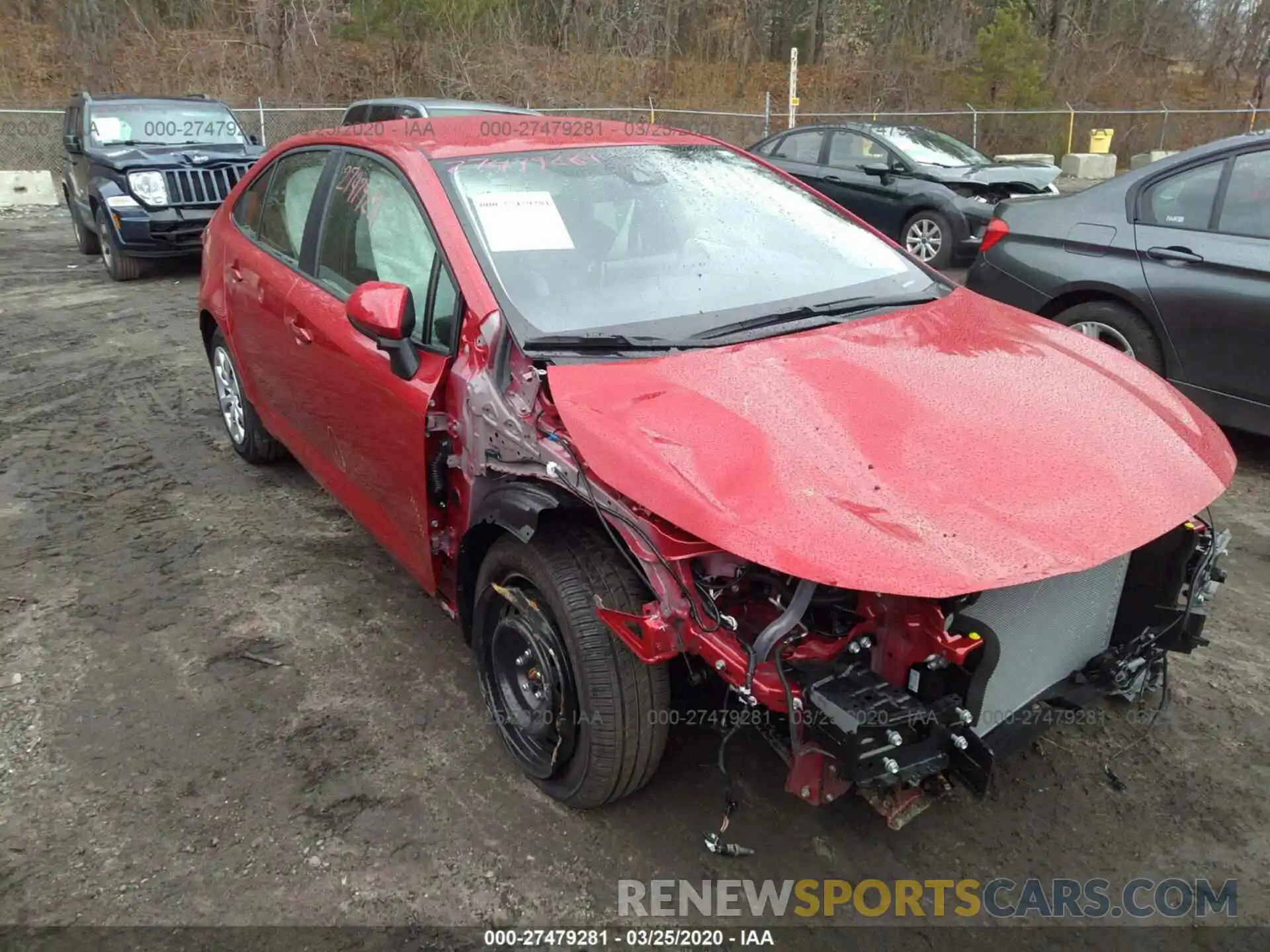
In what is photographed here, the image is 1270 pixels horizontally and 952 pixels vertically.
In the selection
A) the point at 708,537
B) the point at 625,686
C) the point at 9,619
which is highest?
the point at 708,537

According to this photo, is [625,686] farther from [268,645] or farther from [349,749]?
[268,645]

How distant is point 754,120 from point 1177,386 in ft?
68.5

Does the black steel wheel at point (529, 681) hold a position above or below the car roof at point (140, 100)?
below

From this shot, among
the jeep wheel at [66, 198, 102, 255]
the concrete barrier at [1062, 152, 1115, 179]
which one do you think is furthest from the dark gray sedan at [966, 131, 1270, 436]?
the concrete barrier at [1062, 152, 1115, 179]

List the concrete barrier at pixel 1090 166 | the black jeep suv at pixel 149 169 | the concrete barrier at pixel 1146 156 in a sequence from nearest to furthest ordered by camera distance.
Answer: the black jeep suv at pixel 149 169
the concrete barrier at pixel 1090 166
the concrete barrier at pixel 1146 156

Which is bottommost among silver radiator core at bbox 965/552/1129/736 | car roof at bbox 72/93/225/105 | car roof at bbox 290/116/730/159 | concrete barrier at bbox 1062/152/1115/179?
concrete barrier at bbox 1062/152/1115/179

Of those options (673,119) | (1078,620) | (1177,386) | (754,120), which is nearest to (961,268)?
(1177,386)

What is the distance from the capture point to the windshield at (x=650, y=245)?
2.75m

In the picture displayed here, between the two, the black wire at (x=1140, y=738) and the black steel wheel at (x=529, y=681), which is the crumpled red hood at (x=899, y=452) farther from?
the black wire at (x=1140, y=738)

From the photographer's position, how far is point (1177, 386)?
4781 mm

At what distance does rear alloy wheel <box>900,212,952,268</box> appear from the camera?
9.64 meters

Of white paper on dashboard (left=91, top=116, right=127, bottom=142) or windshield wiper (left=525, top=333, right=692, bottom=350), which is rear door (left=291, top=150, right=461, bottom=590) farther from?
white paper on dashboard (left=91, top=116, right=127, bottom=142)

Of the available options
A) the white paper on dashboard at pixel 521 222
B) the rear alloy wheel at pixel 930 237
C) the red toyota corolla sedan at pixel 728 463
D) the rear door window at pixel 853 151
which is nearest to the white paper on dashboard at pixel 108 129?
the rear door window at pixel 853 151

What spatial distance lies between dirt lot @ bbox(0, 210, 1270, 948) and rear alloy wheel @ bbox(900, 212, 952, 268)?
6024mm
